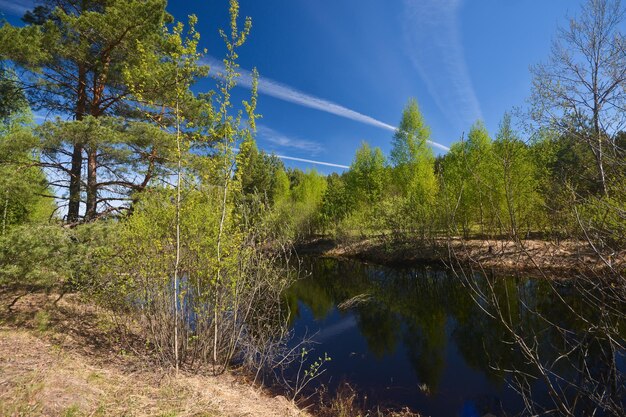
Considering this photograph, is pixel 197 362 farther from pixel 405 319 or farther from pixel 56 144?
pixel 405 319

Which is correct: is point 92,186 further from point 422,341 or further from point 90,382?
point 422,341

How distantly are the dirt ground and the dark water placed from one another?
289 centimetres

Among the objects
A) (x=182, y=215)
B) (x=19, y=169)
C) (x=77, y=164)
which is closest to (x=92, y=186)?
(x=77, y=164)

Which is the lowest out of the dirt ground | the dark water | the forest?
the dark water

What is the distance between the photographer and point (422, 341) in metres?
9.88

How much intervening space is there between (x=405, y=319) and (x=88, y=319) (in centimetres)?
1013

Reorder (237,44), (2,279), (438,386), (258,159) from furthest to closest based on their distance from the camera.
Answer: (258,159), (438,386), (2,279), (237,44)

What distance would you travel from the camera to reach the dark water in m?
6.92

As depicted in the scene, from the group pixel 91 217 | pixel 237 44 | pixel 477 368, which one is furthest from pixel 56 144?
pixel 477 368

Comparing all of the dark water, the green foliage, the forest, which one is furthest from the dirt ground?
the dark water

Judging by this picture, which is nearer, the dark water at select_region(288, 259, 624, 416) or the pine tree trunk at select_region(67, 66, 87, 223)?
the dark water at select_region(288, 259, 624, 416)

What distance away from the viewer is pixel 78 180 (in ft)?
29.6

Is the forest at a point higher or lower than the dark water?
higher

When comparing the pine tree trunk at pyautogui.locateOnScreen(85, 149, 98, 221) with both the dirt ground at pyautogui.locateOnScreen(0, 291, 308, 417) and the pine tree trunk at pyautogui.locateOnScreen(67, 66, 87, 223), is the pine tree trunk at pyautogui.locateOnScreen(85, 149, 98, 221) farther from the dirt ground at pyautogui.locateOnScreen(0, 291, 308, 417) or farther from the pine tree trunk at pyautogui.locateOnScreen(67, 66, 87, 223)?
the dirt ground at pyautogui.locateOnScreen(0, 291, 308, 417)
